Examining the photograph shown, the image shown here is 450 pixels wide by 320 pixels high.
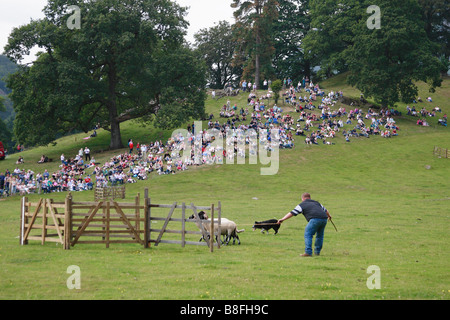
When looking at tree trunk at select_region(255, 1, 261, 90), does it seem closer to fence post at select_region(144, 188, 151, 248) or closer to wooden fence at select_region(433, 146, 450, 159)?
wooden fence at select_region(433, 146, 450, 159)

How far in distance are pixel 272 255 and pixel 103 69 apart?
184 feet

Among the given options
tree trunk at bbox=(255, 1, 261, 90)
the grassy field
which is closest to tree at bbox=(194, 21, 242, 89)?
tree trunk at bbox=(255, 1, 261, 90)

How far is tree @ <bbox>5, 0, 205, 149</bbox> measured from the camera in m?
61.6

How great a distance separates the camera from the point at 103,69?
67312mm

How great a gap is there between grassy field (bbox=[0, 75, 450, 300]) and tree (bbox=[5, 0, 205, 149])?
62.9ft

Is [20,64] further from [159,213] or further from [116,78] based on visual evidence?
[159,213]

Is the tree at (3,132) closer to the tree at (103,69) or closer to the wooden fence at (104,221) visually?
the tree at (103,69)

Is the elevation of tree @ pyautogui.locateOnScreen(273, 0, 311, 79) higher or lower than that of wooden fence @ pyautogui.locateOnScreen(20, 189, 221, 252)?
higher

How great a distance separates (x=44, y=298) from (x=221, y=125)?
5469 cm

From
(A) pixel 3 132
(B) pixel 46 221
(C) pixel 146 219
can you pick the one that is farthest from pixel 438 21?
(B) pixel 46 221

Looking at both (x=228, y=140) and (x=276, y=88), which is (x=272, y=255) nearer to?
(x=228, y=140)

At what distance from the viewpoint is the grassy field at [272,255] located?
1208 cm

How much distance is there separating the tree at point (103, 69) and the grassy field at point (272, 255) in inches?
755

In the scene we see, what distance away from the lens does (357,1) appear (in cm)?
8475
